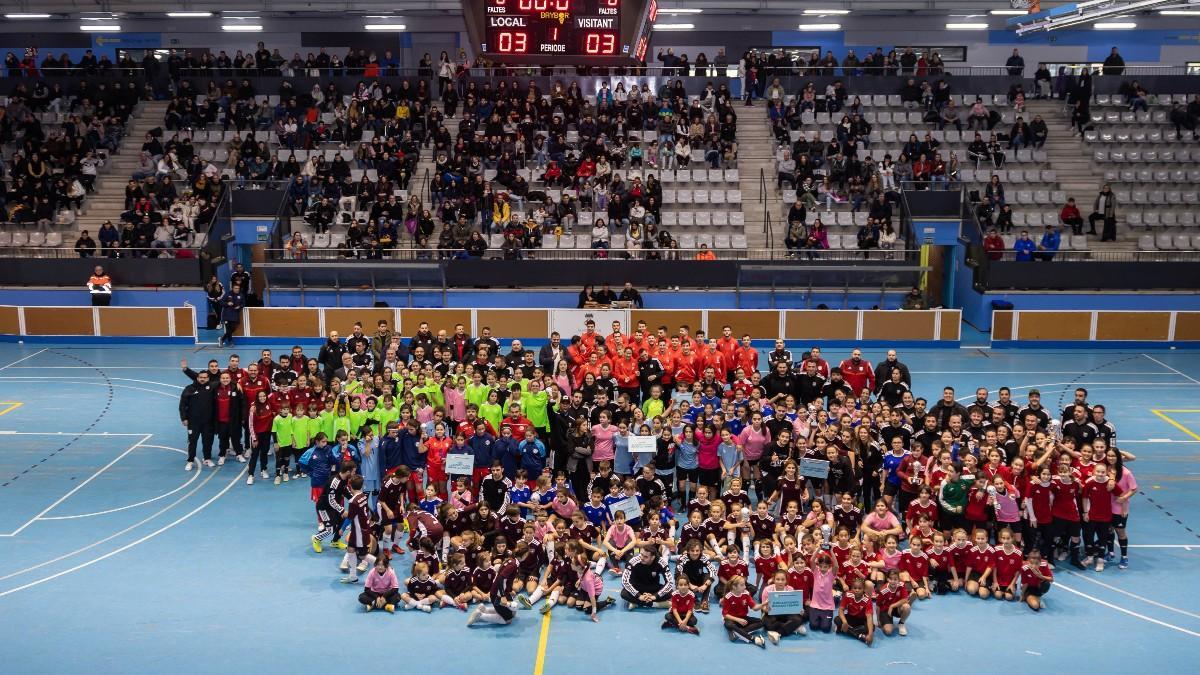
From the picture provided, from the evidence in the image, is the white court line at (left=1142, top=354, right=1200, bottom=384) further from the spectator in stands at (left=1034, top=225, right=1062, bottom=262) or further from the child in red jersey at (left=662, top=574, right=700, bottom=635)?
the child in red jersey at (left=662, top=574, right=700, bottom=635)

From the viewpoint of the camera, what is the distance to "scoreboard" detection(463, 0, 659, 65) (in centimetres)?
1652

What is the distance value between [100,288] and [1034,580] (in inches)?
1038

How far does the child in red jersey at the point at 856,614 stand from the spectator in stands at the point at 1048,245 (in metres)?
21.6

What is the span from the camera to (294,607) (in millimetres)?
13875

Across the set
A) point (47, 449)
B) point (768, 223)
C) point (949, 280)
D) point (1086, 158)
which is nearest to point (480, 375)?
point (47, 449)

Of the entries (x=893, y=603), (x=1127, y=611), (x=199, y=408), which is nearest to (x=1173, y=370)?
(x=1127, y=611)

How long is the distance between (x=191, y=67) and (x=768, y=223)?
23.3 metres

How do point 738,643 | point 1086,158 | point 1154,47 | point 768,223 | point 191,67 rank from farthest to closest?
point 1154,47, point 191,67, point 1086,158, point 768,223, point 738,643

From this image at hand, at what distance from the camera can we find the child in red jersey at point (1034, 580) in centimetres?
1390

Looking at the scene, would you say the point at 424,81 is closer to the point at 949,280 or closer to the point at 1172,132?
the point at 949,280

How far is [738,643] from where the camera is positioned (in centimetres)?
1301

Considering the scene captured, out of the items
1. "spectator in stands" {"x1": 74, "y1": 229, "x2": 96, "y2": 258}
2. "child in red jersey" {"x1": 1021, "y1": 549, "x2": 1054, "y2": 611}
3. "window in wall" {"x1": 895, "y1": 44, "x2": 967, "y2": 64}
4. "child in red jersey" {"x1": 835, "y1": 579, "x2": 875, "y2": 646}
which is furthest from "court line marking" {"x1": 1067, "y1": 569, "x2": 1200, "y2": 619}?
"window in wall" {"x1": 895, "y1": 44, "x2": 967, "y2": 64}

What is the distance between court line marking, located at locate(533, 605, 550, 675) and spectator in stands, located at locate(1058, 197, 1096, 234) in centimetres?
2650

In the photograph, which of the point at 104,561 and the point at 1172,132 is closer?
the point at 104,561
